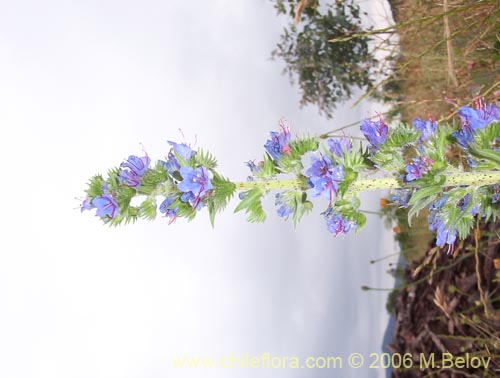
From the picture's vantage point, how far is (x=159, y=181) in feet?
10.4

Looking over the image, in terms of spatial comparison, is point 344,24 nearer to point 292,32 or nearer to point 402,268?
point 292,32

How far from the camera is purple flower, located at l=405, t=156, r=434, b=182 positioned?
297cm

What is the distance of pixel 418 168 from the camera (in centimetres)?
299

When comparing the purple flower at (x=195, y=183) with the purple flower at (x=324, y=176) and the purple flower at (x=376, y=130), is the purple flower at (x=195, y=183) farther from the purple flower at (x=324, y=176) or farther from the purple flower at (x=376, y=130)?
the purple flower at (x=376, y=130)

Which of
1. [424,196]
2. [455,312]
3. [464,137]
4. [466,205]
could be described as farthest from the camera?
[455,312]

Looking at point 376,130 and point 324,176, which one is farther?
point 376,130

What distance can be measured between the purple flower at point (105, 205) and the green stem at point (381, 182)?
74cm

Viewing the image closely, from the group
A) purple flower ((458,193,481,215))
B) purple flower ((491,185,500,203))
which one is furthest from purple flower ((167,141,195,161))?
purple flower ((491,185,500,203))

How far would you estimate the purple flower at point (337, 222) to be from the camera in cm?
319

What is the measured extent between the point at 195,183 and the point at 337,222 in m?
0.88

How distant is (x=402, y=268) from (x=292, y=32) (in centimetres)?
520

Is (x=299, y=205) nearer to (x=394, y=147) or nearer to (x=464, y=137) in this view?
(x=394, y=147)

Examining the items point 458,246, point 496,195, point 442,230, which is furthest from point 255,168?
point 458,246

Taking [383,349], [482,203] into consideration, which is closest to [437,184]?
[482,203]
